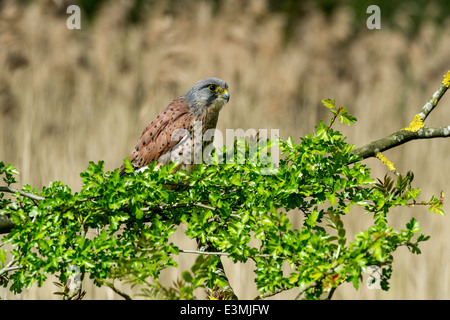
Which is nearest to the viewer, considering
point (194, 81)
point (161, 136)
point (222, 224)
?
point (222, 224)

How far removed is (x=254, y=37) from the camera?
432 cm

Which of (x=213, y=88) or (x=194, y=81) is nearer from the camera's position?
(x=213, y=88)

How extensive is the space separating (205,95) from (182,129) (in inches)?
8.5

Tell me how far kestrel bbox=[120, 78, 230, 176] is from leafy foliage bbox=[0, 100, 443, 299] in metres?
0.91

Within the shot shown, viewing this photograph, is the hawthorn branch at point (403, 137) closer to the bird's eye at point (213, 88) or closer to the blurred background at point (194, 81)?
the bird's eye at point (213, 88)

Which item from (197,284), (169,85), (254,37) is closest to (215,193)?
(197,284)

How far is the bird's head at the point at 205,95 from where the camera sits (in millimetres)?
2582

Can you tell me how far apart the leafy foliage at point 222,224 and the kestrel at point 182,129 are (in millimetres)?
915

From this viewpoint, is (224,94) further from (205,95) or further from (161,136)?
(161,136)

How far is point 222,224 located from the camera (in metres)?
1.42

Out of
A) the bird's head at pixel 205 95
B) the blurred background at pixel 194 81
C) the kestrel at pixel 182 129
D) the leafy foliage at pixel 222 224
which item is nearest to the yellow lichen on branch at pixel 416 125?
the leafy foliage at pixel 222 224

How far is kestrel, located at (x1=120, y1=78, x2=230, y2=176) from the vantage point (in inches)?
96.5

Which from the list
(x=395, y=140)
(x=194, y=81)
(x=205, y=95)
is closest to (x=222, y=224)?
(x=395, y=140)

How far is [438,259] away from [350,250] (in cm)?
223
